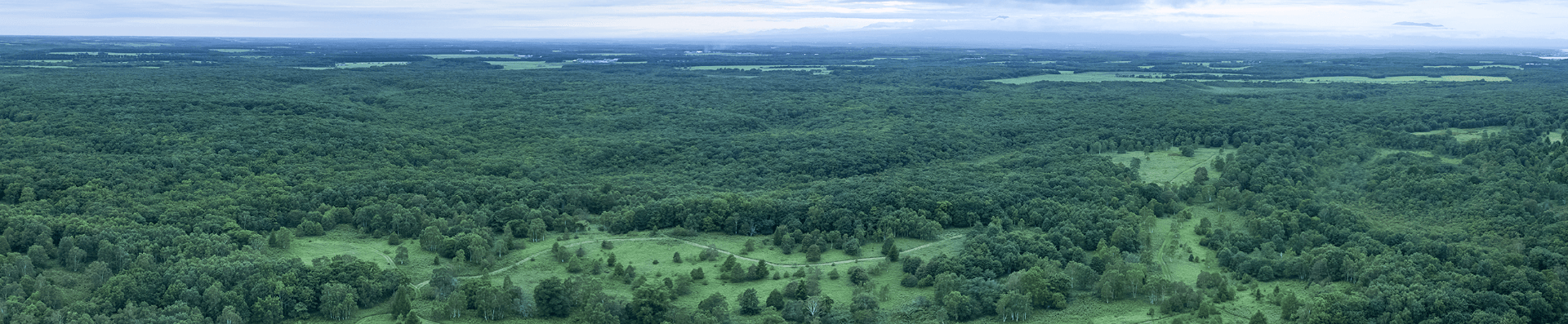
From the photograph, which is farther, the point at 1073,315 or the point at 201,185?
the point at 201,185

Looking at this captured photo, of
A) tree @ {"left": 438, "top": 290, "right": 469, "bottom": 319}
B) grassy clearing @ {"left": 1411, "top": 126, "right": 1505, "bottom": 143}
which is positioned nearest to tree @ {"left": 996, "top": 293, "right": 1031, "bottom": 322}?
tree @ {"left": 438, "top": 290, "right": 469, "bottom": 319}

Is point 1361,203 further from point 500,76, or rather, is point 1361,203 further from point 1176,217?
point 500,76

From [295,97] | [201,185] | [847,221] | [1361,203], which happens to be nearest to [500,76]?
[295,97]

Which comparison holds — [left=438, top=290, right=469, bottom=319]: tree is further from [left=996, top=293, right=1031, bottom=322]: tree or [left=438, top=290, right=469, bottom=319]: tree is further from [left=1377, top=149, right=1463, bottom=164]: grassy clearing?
[left=1377, top=149, right=1463, bottom=164]: grassy clearing

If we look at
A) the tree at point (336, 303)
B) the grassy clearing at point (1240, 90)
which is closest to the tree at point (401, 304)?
the tree at point (336, 303)

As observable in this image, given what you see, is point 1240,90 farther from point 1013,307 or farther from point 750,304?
point 750,304

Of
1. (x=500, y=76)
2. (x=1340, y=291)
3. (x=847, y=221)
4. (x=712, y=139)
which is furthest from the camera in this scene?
(x=500, y=76)

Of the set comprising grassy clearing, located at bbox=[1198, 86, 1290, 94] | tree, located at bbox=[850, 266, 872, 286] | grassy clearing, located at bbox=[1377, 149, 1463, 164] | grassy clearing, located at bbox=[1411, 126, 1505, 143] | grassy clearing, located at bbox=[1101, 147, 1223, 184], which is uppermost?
grassy clearing, located at bbox=[1411, 126, 1505, 143]
